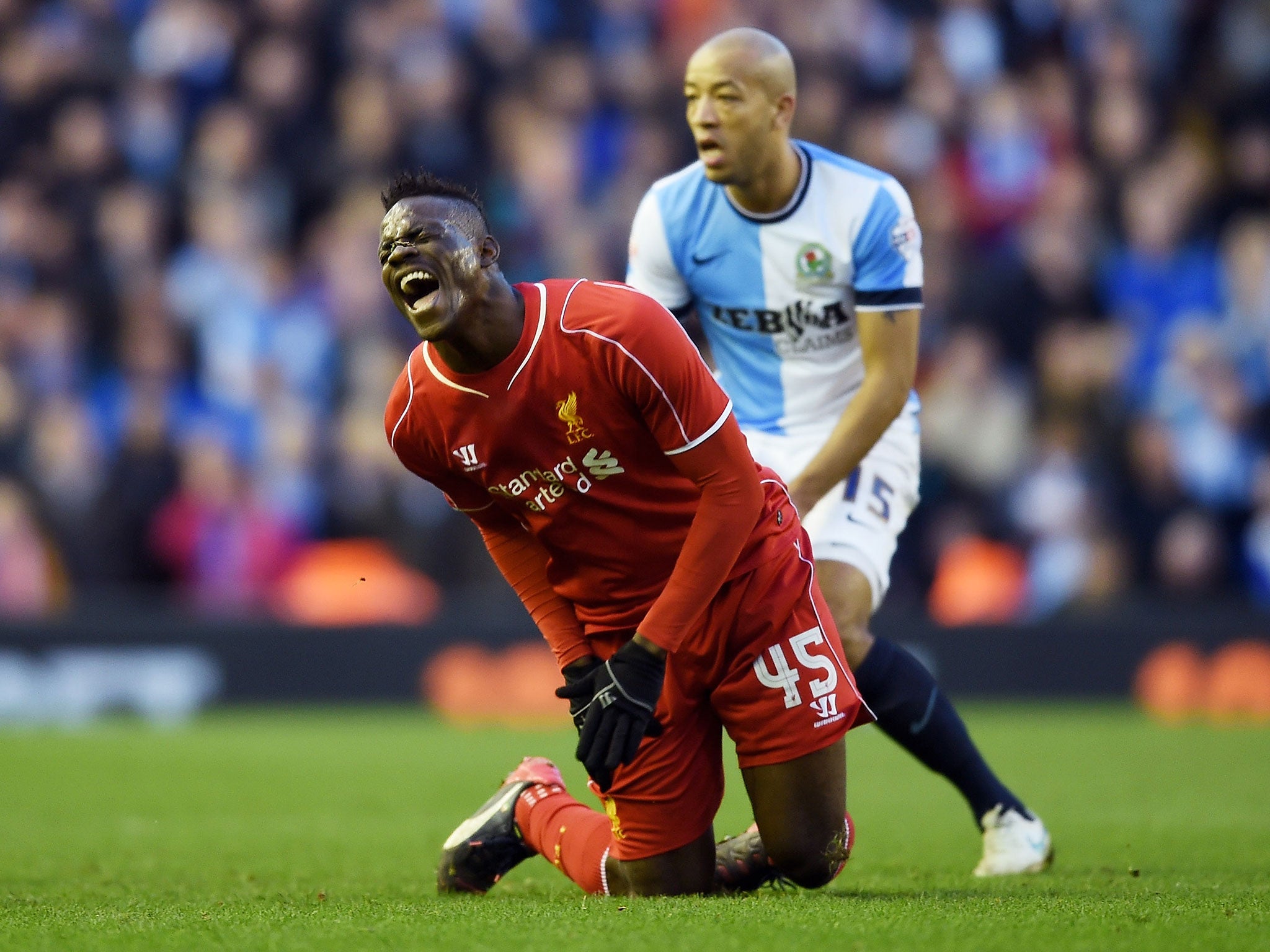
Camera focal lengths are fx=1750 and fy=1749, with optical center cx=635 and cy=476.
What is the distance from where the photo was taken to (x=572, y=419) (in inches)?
177

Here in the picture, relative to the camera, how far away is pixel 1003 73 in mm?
14109

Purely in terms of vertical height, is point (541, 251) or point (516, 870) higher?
point (541, 251)

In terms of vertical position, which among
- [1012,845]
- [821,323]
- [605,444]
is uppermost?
[821,323]

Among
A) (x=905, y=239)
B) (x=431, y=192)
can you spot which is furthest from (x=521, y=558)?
(x=905, y=239)

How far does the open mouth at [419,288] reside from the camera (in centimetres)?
430

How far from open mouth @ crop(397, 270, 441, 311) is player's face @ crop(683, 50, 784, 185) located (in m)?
1.47

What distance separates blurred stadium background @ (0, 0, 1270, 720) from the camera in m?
11.7

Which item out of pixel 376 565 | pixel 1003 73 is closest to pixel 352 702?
pixel 376 565

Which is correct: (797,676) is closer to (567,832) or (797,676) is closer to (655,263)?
(567,832)

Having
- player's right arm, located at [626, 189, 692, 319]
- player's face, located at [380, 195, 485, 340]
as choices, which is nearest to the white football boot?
player's right arm, located at [626, 189, 692, 319]

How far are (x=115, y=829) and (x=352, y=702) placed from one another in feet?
16.1

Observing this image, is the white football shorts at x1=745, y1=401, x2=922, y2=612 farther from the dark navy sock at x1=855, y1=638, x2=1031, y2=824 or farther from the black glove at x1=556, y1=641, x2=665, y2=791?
the black glove at x1=556, y1=641, x2=665, y2=791

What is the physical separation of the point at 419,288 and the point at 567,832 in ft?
5.67

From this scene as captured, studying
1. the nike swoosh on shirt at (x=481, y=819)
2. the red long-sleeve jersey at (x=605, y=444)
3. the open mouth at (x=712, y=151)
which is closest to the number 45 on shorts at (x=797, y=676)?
the red long-sleeve jersey at (x=605, y=444)
